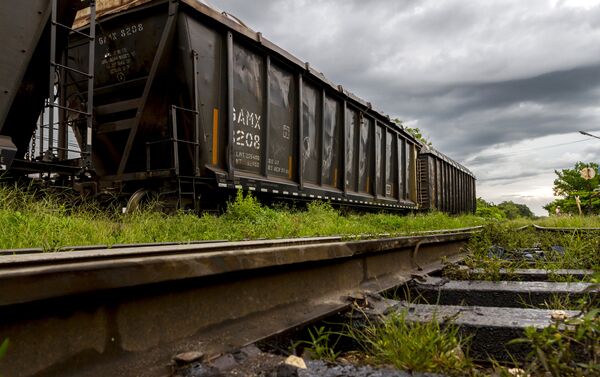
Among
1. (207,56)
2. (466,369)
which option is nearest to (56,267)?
(466,369)

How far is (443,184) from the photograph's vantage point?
18938 millimetres

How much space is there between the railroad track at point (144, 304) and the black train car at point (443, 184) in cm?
1415

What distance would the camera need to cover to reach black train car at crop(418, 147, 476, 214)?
16.0m

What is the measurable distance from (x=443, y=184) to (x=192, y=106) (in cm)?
1522

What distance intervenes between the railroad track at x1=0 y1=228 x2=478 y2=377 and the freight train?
360 cm

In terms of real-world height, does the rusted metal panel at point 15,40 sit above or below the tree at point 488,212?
above

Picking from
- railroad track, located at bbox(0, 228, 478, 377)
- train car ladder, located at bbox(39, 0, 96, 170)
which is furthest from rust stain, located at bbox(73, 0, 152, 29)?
railroad track, located at bbox(0, 228, 478, 377)

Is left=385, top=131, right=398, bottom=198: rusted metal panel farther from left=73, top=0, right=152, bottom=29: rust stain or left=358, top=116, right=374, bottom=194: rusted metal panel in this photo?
left=73, top=0, right=152, bottom=29: rust stain

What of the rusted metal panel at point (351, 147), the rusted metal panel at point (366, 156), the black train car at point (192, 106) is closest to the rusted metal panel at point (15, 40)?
the black train car at point (192, 106)

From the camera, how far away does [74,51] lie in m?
6.98

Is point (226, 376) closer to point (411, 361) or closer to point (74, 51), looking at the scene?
point (411, 361)

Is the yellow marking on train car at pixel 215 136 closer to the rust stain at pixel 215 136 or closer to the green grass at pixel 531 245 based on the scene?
the rust stain at pixel 215 136

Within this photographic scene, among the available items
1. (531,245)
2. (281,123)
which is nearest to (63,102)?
(281,123)

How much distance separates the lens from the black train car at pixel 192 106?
5.95 meters
